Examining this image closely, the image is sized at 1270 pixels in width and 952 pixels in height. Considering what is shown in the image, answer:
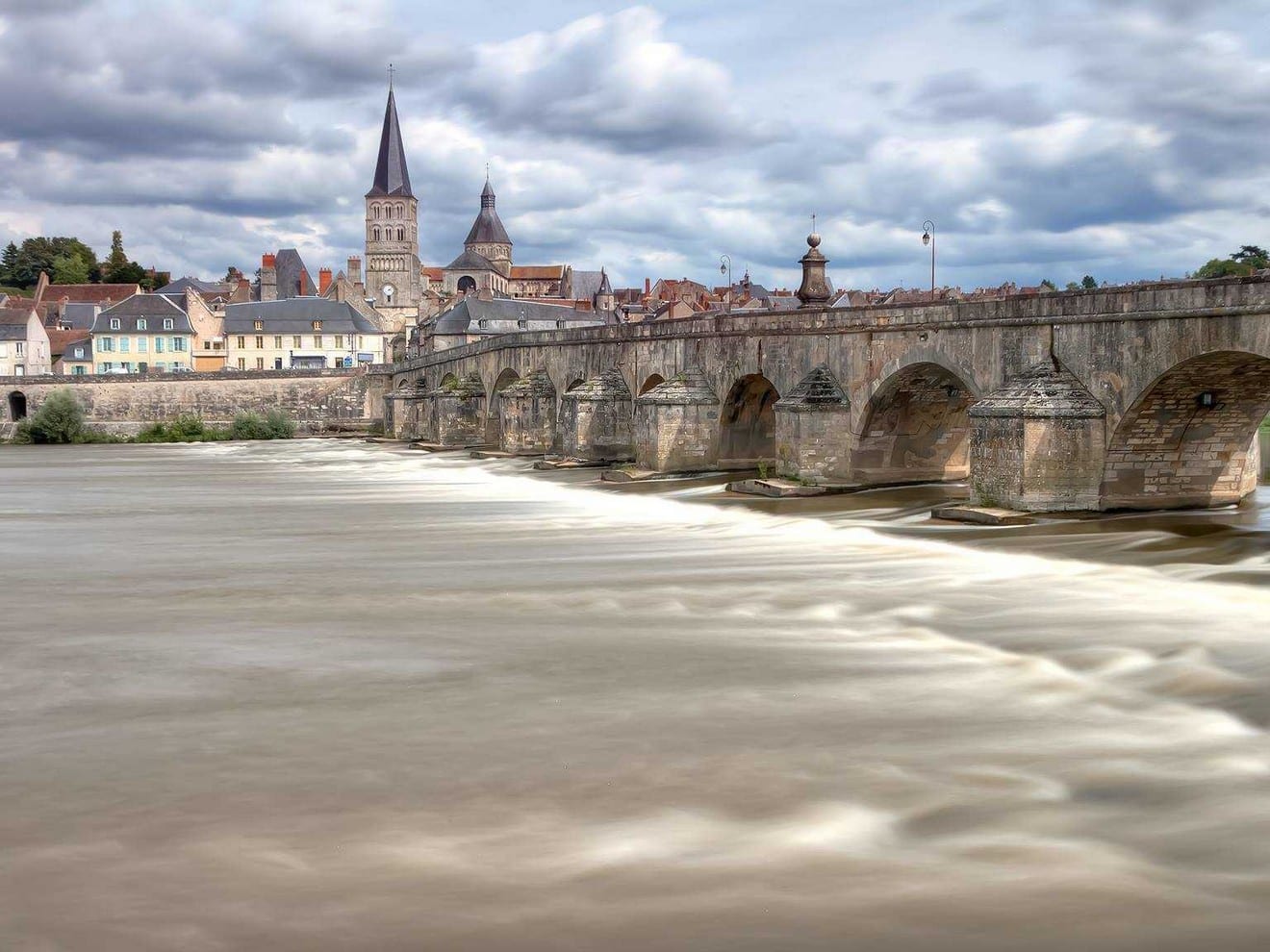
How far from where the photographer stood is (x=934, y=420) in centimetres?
2191

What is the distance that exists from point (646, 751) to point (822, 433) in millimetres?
14991

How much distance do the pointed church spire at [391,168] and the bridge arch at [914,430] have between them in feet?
291

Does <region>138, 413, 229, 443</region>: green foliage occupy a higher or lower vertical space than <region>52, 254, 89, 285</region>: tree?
lower

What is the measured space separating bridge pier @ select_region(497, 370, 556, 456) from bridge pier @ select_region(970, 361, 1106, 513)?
63.5 ft

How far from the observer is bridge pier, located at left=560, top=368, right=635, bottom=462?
2920 centimetres

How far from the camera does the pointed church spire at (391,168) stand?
104350mm

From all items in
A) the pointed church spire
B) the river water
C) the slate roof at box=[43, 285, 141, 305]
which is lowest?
the river water

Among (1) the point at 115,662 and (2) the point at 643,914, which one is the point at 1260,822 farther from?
(1) the point at 115,662

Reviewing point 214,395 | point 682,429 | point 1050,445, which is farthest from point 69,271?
point 1050,445

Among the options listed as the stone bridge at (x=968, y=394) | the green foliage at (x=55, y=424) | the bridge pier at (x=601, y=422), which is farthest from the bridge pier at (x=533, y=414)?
the green foliage at (x=55, y=424)

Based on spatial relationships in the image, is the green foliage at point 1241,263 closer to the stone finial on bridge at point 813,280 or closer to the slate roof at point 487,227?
the stone finial on bridge at point 813,280

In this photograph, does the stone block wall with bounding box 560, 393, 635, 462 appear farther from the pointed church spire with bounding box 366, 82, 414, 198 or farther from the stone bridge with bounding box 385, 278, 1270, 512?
the pointed church spire with bounding box 366, 82, 414, 198

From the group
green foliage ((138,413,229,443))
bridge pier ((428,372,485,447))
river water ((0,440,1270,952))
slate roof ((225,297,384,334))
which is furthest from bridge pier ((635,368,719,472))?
slate roof ((225,297,384,334))

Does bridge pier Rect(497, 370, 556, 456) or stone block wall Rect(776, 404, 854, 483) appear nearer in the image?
stone block wall Rect(776, 404, 854, 483)
